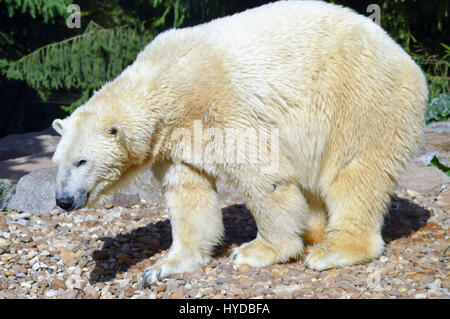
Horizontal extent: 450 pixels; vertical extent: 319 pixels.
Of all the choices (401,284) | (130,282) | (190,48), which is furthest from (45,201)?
(401,284)

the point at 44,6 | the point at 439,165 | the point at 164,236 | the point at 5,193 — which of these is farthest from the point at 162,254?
the point at 44,6

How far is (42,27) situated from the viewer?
8477 mm

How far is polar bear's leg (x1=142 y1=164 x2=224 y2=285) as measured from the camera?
11.5 feet

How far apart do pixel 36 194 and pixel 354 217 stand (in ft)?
9.47

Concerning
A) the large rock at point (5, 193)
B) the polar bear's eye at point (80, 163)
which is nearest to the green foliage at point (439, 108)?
the large rock at point (5, 193)

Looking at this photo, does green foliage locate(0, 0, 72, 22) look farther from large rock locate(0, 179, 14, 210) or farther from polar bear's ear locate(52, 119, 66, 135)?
polar bear's ear locate(52, 119, 66, 135)

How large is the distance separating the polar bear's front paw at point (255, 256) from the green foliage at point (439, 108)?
4440 mm

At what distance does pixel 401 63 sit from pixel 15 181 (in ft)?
12.9

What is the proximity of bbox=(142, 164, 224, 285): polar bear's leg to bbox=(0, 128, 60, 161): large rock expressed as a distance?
4067 millimetres

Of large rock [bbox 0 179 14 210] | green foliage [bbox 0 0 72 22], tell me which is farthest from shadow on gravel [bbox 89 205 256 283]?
green foliage [bbox 0 0 72 22]

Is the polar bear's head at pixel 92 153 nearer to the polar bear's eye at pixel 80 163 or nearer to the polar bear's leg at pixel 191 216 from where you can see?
the polar bear's eye at pixel 80 163

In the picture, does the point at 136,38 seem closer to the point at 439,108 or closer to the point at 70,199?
the point at 439,108

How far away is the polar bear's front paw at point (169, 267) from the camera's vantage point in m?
3.37

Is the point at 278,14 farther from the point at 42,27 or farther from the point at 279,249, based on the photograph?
the point at 42,27
